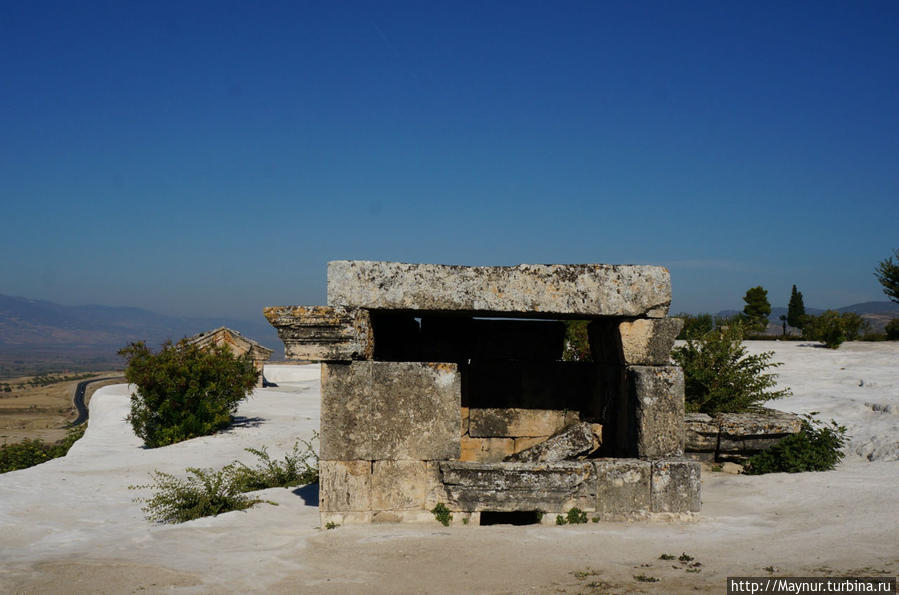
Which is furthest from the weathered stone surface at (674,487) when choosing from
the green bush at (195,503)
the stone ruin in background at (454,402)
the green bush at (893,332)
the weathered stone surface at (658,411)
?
the green bush at (893,332)

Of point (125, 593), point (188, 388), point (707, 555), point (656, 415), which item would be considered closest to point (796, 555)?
point (707, 555)

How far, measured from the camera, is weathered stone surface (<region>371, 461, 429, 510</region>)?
21.4ft

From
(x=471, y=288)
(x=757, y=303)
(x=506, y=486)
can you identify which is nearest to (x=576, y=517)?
(x=506, y=486)

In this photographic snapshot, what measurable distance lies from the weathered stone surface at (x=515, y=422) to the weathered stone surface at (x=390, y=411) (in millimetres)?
1908

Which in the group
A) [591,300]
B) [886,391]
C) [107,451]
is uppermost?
[591,300]

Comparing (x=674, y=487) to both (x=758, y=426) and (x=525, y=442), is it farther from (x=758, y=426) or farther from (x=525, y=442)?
(x=758, y=426)

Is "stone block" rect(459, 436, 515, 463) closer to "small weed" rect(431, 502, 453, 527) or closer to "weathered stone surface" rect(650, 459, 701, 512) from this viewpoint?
"small weed" rect(431, 502, 453, 527)

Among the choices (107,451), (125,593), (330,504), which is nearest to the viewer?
(125,593)

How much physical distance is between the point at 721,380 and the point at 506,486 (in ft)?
17.4

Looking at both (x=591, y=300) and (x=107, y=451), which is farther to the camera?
(x=107, y=451)

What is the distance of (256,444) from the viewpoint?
13555mm

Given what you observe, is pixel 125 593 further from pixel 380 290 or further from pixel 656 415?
pixel 656 415

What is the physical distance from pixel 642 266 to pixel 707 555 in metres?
2.57

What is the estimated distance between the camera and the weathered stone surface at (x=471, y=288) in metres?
6.48
